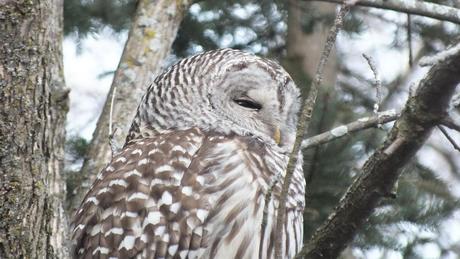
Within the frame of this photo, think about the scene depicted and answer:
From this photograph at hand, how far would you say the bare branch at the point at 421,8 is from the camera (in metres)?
3.51

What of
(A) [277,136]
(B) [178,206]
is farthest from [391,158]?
(A) [277,136]

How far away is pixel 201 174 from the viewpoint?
3.83 m

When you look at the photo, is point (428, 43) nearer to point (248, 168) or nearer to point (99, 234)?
point (248, 168)

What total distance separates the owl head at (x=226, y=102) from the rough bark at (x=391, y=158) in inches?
64.5

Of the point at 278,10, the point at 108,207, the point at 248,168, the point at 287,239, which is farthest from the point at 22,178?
the point at 278,10

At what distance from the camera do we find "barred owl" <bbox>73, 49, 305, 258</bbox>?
12.1 feet

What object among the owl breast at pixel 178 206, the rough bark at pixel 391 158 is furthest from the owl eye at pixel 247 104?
the rough bark at pixel 391 158

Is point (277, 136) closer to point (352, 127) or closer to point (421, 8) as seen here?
point (352, 127)

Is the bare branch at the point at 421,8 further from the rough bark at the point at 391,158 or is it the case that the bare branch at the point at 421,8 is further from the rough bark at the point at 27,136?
the rough bark at the point at 27,136

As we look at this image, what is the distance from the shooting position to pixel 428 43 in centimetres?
636

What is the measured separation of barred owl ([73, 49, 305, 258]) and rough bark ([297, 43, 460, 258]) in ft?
2.51

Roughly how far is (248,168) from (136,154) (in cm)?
54

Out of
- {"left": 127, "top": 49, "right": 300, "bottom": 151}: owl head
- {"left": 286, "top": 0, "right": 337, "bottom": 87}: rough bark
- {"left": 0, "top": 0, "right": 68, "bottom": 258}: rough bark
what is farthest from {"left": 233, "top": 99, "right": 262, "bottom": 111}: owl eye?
{"left": 286, "top": 0, "right": 337, "bottom": 87}: rough bark

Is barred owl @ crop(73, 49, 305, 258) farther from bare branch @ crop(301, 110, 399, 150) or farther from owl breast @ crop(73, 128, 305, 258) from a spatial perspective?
bare branch @ crop(301, 110, 399, 150)
